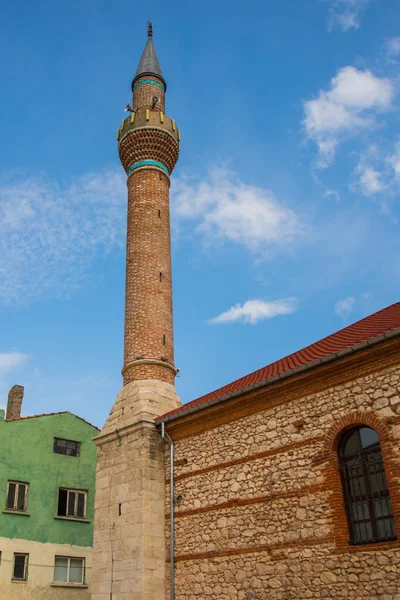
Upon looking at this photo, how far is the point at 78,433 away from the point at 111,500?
798cm

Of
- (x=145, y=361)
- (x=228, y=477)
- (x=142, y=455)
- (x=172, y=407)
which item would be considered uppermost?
(x=145, y=361)

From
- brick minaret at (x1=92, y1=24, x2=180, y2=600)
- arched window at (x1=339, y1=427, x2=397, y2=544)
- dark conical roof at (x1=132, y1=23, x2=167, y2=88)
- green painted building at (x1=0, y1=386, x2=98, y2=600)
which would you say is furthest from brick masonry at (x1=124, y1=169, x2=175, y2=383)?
arched window at (x1=339, y1=427, x2=397, y2=544)

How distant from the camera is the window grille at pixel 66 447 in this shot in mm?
20141

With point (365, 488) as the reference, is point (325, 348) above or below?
above

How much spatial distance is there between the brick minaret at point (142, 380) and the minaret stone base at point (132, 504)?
0.06 feet

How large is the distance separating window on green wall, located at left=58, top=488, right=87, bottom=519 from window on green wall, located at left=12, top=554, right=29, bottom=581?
1.81 m

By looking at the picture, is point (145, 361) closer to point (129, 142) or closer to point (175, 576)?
point (175, 576)

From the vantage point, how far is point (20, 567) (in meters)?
17.4

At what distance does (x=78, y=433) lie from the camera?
2089cm

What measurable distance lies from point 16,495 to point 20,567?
204 centimetres

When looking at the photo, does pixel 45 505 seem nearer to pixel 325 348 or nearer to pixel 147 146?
pixel 147 146

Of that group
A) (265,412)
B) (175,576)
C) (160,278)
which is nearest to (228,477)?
(265,412)

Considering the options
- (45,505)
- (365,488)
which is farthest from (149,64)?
(365,488)

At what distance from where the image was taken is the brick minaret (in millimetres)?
12250
